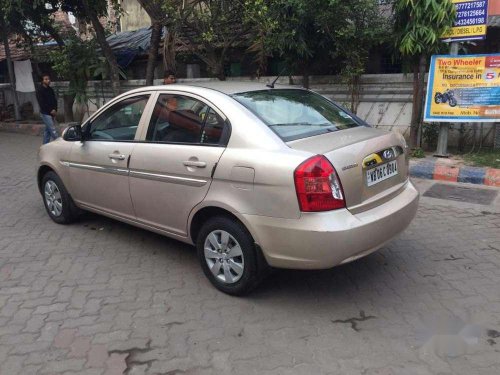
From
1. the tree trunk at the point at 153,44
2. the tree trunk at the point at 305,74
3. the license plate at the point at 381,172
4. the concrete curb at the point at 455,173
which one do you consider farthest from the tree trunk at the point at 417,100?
the tree trunk at the point at 153,44

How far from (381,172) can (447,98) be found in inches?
169

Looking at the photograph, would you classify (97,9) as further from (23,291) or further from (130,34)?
(23,291)

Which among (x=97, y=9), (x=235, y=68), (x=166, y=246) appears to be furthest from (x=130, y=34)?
(x=166, y=246)

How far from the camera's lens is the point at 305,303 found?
→ 3457mm

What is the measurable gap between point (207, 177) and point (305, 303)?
1170 mm

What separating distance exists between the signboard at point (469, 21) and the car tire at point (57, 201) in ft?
18.3

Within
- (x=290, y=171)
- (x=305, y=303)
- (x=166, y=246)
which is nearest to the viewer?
(x=290, y=171)

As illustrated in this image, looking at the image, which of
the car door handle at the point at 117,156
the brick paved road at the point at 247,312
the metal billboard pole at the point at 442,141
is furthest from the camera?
the metal billboard pole at the point at 442,141

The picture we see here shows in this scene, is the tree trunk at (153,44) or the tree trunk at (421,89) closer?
the tree trunk at (421,89)

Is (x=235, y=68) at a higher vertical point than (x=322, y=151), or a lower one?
higher

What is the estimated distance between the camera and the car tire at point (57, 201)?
5117mm

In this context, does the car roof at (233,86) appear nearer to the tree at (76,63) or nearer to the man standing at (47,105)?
the man standing at (47,105)

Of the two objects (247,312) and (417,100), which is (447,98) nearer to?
(417,100)

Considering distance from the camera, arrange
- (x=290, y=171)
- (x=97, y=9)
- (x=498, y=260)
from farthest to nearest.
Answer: (x=97, y=9) → (x=498, y=260) → (x=290, y=171)
